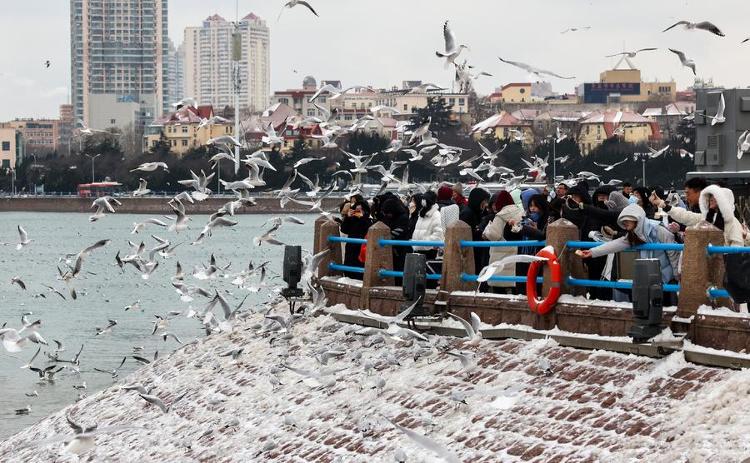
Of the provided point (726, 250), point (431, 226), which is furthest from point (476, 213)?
point (726, 250)

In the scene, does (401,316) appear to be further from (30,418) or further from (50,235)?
(50,235)

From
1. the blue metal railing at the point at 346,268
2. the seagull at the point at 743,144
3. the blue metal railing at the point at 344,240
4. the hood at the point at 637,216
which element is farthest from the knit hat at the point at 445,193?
the hood at the point at 637,216

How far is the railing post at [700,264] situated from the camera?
13133mm

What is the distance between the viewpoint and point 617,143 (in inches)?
4759

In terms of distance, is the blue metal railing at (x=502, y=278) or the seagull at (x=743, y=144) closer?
the blue metal railing at (x=502, y=278)

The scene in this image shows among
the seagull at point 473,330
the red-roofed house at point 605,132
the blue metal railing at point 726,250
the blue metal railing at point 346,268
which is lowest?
the seagull at point 473,330

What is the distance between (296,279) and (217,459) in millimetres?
6040

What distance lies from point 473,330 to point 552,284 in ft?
3.77

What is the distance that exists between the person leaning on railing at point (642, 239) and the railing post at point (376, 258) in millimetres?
4935

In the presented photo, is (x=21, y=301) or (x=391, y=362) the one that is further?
(x=21, y=301)

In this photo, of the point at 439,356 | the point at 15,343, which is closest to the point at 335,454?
the point at 439,356

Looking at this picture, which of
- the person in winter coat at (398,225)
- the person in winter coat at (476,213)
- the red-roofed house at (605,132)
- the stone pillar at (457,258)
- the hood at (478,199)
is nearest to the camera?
the stone pillar at (457,258)

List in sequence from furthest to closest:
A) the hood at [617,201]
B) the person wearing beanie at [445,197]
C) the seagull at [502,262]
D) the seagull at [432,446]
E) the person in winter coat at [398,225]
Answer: the person in winter coat at [398,225]
the person wearing beanie at [445,197]
the hood at [617,201]
the seagull at [502,262]
the seagull at [432,446]

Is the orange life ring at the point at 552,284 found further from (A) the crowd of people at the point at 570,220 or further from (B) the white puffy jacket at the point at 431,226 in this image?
(B) the white puffy jacket at the point at 431,226
